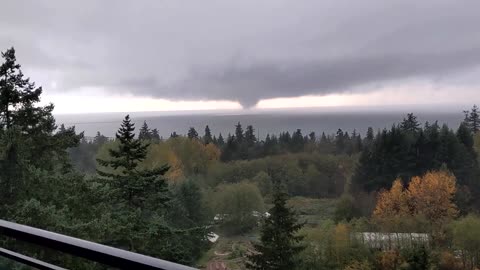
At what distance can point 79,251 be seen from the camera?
53.9 inches

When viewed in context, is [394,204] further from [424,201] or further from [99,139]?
[99,139]

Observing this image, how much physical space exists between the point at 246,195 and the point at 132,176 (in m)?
22.5

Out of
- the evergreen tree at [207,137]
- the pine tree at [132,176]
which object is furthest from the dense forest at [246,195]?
the evergreen tree at [207,137]

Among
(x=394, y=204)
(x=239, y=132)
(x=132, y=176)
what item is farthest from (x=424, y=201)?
(x=239, y=132)

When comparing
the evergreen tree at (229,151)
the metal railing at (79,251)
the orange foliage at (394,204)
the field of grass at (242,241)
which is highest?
the metal railing at (79,251)

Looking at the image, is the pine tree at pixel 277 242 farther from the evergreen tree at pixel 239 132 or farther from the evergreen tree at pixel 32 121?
the evergreen tree at pixel 239 132

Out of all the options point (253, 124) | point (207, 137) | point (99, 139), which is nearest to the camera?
point (99, 139)

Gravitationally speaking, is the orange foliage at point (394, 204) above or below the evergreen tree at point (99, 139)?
below

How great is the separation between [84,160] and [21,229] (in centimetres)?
4840

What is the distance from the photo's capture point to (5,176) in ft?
31.4

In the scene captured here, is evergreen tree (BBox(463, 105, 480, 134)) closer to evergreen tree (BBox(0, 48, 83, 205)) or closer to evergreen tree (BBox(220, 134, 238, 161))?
evergreen tree (BBox(220, 134, 238, 161))

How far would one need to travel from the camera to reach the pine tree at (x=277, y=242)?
48.4 ft

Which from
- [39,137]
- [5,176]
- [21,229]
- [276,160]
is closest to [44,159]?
[39,137]

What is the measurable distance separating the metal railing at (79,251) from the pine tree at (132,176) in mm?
8850
